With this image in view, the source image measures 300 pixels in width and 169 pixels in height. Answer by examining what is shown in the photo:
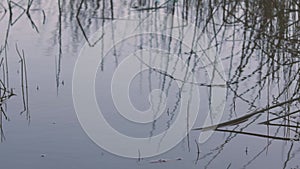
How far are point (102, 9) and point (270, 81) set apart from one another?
186cm

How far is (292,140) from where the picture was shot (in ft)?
7.34

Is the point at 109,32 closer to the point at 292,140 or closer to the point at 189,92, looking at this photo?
the point at 189,92

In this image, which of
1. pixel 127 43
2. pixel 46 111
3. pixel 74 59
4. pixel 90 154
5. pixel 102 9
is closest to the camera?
pixel 90 154

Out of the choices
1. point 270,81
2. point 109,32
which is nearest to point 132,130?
point 270,81

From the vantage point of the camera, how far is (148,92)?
9.18 feet

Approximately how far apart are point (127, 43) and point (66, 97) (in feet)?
3.01

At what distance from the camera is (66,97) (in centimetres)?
271

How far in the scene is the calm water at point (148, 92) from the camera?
85.4 inches

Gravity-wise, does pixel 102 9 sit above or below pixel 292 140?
above

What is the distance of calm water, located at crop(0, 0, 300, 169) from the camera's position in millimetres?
2170

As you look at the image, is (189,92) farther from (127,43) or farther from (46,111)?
(127,43)

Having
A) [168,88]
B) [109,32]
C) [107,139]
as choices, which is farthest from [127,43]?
[107,139]

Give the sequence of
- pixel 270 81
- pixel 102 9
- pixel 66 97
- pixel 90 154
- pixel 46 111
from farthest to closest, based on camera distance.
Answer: pixel 102 9 → pixel 270 81 → pixel 66 97 → pixel 46 111 → pixel 90 154

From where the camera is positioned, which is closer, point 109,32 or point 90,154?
point 90,154
